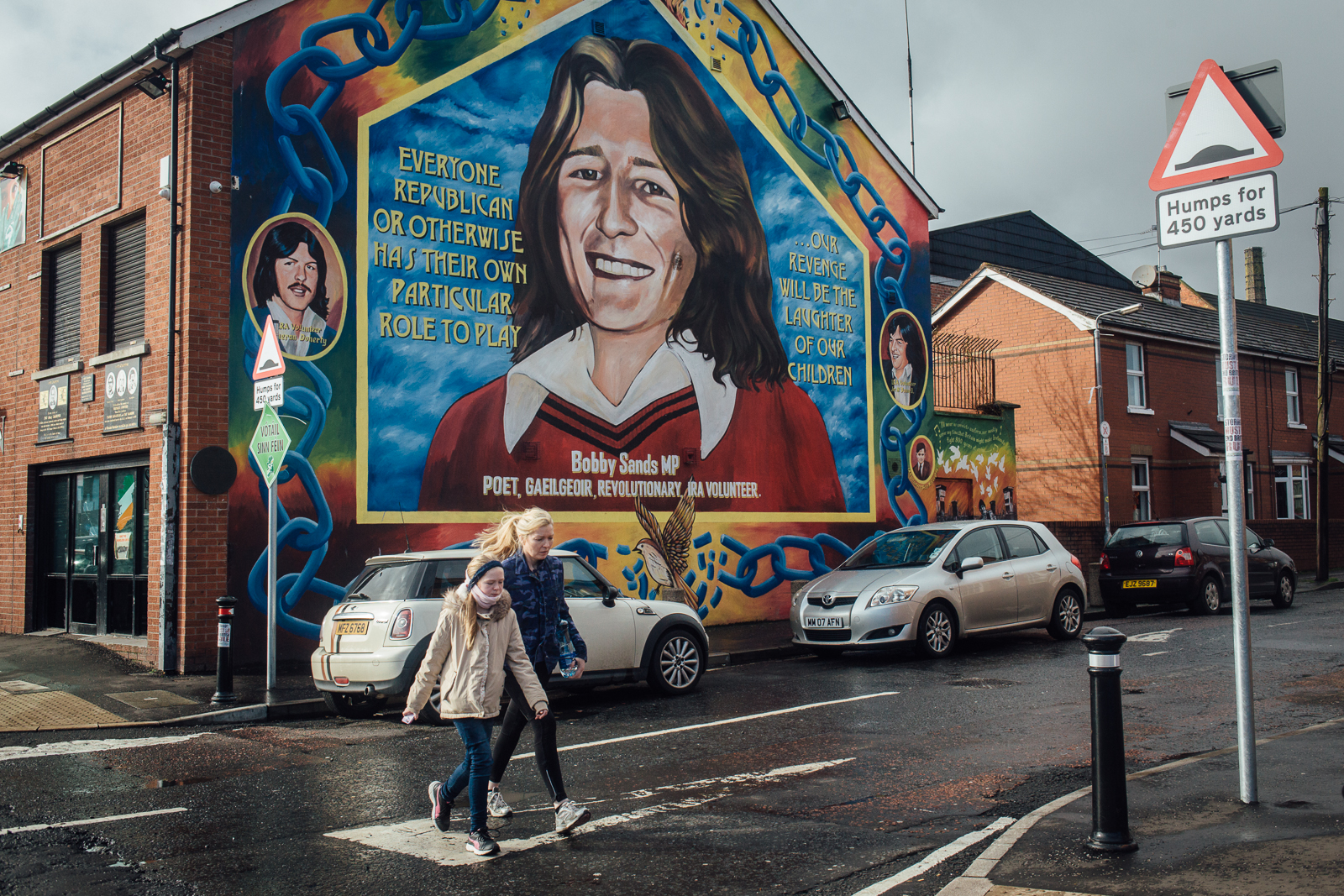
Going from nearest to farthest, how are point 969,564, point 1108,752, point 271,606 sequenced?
1. point 1108,752
2. point 271,606
3. point 969,564

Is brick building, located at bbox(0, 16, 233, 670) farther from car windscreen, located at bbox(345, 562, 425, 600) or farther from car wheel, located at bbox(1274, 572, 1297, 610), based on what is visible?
car wheel, located at bbox(1274, 572, 1297, 610)

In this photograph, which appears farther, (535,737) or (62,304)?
(62,304)

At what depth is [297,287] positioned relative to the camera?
513 inches

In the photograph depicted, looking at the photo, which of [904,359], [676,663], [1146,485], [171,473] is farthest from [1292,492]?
[171,473]

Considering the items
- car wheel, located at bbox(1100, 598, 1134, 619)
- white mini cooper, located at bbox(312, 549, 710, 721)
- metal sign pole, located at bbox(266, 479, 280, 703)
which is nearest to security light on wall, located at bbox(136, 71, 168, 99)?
metal sign pole, located at bbox(266, 479, 280, 703)

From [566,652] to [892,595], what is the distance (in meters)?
7.09

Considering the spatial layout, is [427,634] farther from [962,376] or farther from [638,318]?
[962,376]

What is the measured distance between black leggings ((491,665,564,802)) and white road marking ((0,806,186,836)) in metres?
2.06

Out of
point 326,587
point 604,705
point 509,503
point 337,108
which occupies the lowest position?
point 604,705

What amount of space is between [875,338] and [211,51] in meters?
11.8

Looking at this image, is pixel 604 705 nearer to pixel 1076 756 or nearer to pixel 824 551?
pixel 1076 756

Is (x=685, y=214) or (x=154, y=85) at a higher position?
(x=154, y=85)

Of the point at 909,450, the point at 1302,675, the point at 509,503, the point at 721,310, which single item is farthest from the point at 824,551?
the point at 1302,675

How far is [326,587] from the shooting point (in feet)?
42.1
